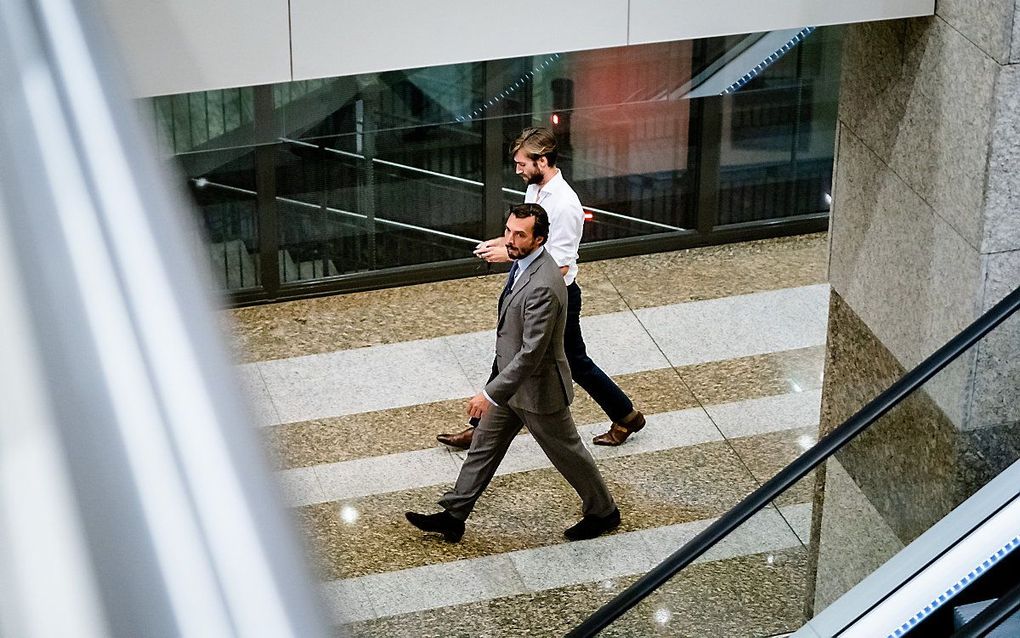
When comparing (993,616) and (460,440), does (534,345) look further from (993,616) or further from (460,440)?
(993,616)

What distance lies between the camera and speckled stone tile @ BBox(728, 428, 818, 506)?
21.5 feet

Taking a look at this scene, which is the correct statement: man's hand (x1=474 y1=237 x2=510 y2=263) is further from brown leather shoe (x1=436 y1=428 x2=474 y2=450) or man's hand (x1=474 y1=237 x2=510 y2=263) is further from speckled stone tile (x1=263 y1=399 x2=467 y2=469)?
speckled stone tile (x1=263 y1=399 x2=467 y2=469)

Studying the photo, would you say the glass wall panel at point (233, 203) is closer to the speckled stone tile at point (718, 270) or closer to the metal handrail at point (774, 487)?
the speckled stone tile at point (718, 270)

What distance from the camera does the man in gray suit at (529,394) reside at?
5.38 m

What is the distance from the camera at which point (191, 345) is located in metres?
0.30

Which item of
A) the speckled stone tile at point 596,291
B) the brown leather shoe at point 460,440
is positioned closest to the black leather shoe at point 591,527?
the brown leather shoe at point 460,440

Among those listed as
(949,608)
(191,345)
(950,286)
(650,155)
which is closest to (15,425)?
(191,345)

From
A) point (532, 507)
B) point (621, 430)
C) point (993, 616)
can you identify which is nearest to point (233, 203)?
point (621, 430)

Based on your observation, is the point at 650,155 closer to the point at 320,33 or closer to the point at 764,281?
the point at 764,281

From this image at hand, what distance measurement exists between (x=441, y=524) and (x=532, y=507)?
0.48 meters

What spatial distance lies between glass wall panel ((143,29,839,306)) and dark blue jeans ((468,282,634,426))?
2.23 meters

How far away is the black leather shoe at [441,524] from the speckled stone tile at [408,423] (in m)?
0.77

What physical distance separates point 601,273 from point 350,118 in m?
1.86

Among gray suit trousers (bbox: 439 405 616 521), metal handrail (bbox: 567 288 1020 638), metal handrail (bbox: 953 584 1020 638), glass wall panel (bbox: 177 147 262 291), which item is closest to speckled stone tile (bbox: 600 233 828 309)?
glass wall panel (bbox: 177 147 262 291)
